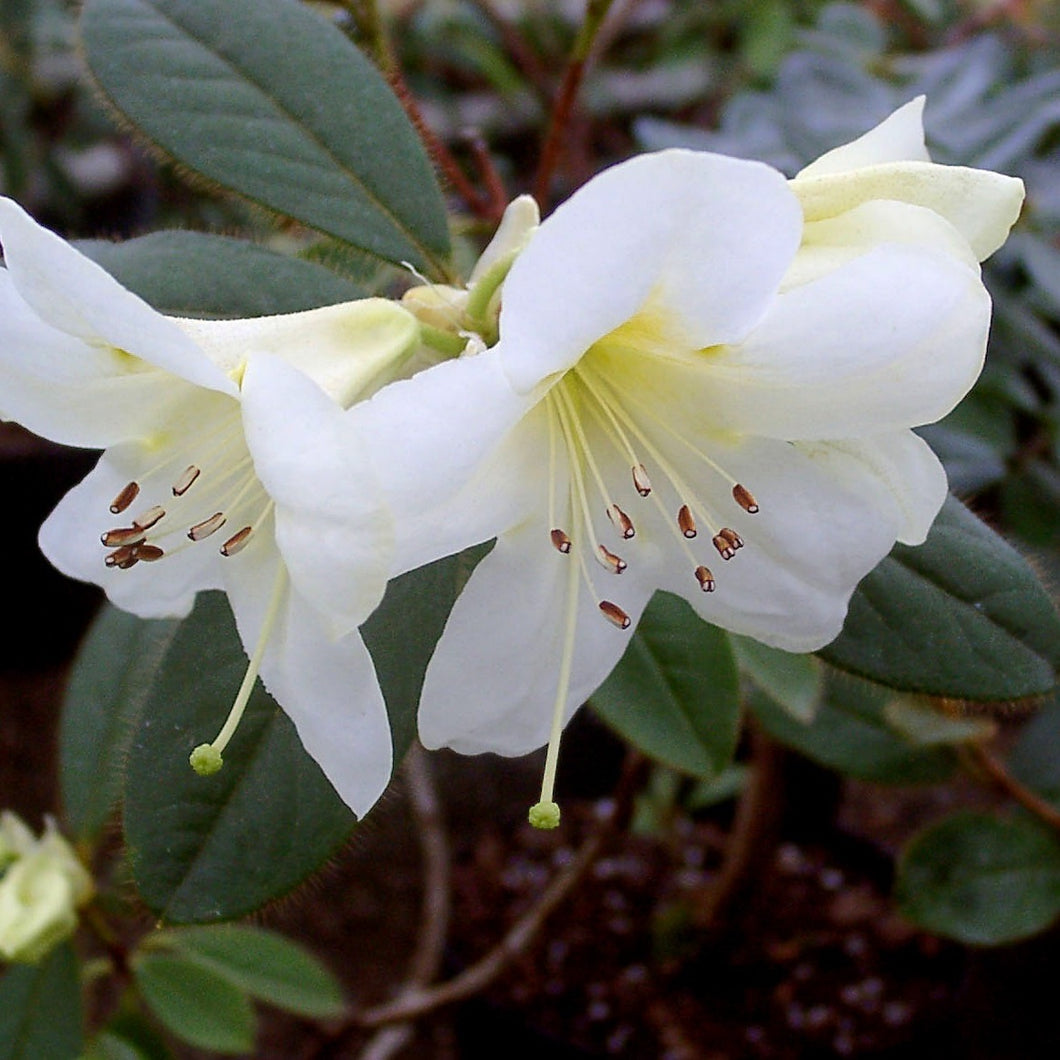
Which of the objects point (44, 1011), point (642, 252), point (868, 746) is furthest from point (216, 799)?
point (868, 746)

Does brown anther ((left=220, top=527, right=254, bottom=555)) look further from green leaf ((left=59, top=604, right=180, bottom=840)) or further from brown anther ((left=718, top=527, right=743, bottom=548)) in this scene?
green leaf ((left=59, top=604, right=180, bottom=840))

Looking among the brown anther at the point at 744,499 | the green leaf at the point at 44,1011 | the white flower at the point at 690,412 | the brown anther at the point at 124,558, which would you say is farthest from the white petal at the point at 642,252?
the green leaf at the point at 44,1011

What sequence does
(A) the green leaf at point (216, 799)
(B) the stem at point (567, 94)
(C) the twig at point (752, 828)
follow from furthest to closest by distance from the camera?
(C) the twig at point (752, 828) → (B) the stem at point (567, 94) → (A) the green leaf at point (216, 799)

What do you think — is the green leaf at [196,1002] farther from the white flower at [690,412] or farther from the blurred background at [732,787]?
the white flower at [690,412]

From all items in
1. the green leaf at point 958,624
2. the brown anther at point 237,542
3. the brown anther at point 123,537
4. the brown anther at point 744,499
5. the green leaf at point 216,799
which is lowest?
the green leaf at point 958,624

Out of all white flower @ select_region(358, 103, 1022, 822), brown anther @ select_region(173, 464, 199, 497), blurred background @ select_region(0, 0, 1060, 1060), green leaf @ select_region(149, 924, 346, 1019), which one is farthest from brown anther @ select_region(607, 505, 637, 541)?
green leaf @ select_region(149, 924, 346, 1019)

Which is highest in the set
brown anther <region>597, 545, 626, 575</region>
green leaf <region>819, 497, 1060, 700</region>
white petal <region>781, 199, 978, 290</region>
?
white petal <region>781, 199, 978, 290</region>

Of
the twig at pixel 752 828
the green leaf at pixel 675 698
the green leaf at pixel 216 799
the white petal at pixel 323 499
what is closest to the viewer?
the white petal at pixel 323 499

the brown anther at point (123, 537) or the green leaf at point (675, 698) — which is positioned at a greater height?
the brown anther at point (123, 537)
